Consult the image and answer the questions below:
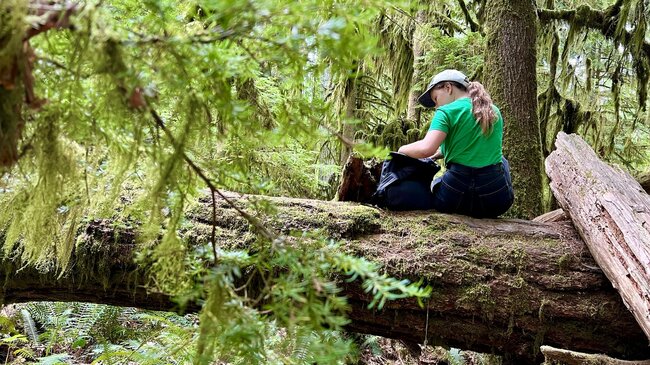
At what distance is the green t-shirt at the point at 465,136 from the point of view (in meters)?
3.86

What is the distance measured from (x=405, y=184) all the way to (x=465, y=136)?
1.93 feet

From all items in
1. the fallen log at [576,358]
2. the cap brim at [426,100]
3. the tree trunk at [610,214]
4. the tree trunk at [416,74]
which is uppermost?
the tree trunk at [416,74]

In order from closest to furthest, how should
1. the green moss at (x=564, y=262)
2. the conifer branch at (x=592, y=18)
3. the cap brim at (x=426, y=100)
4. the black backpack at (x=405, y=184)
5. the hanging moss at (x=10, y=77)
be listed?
the hanging moss at (x=10, y=77), the green moss at (x=564, y=262), the black backpack at (x=405, y=184), the cap brim at (x=426, y=100), the conifer branch at (x=592, y=18)

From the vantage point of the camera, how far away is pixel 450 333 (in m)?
3.34

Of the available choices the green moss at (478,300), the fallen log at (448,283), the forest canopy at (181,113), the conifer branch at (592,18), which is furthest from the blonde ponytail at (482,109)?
the conifer branch at (592,18)

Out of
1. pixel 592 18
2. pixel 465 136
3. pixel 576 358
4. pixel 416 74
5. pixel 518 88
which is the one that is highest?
pixel 592 18

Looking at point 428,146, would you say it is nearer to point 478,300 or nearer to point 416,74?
point 478,300

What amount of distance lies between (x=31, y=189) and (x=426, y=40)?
5.73 metres

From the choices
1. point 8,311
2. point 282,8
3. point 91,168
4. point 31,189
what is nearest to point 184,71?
point 282,8

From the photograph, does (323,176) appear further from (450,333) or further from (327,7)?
→ (327,7)

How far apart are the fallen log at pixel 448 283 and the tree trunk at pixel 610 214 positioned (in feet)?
0.69

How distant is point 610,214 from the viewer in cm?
341

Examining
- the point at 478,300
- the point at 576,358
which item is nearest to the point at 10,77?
the point at 478,300

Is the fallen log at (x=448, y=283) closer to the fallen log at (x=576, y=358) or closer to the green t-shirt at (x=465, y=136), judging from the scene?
the fallen log at (x=576, y=358)
